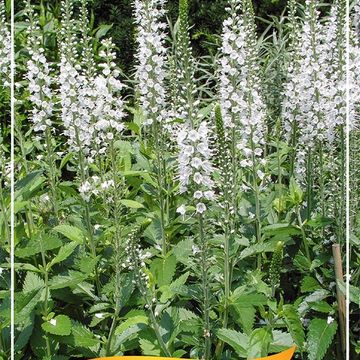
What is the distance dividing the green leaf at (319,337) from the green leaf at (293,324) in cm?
6

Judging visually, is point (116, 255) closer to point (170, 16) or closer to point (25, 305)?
point (25, 305)

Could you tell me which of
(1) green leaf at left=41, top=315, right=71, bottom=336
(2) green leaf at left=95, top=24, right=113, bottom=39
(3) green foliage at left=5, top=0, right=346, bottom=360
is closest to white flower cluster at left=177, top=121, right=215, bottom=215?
(3) green foliage at left=5, top=0, right=346, bottom=360

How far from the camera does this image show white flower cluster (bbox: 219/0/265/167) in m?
3.27

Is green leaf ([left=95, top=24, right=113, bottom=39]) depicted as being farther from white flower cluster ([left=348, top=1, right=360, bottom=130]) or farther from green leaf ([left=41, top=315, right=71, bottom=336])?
green leaf ([left=41, top=315, right=71, bottom=336])

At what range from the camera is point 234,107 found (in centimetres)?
328

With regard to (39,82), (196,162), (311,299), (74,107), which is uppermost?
(39,82)

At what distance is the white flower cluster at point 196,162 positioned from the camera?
2672 millimetres

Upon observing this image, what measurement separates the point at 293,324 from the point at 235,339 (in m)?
0.25

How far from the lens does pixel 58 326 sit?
120 inches

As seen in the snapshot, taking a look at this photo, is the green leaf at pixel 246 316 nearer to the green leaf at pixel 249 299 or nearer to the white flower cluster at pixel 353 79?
the green leaf at pixel 249 299

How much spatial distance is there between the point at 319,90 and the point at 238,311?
1136 mm

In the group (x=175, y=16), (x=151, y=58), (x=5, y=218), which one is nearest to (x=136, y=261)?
(x=5, y=218)

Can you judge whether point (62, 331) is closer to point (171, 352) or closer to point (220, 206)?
point (171, 352)

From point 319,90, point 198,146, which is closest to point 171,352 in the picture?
point 198,146
